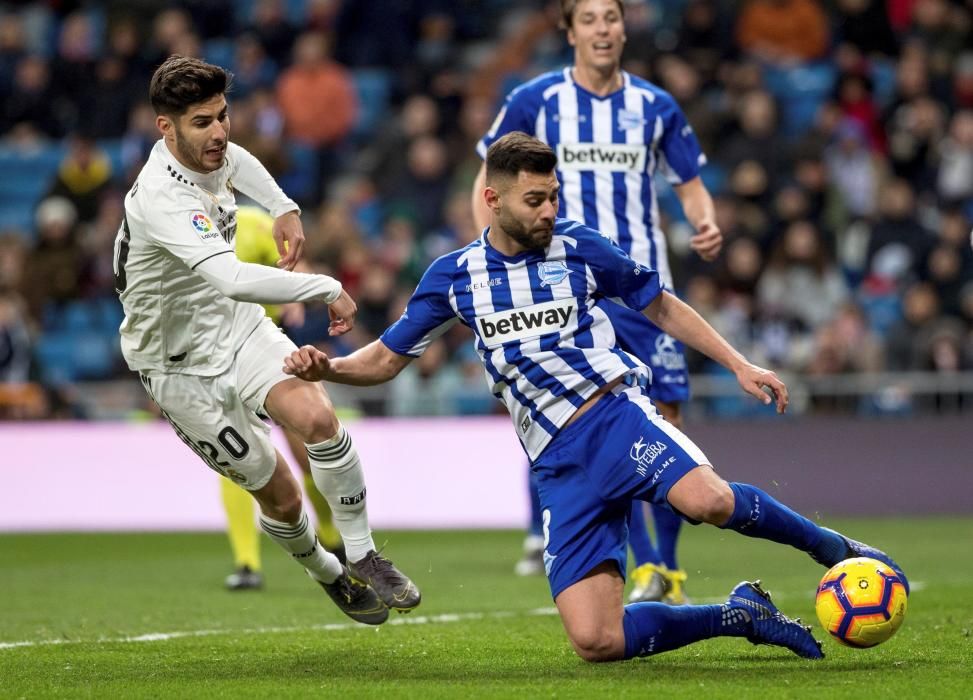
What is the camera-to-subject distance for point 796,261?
14078 mm

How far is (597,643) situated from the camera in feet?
18.0

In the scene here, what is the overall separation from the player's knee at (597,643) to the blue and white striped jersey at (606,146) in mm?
2437

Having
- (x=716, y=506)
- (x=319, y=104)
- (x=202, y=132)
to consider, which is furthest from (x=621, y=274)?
(x=319, y=104)

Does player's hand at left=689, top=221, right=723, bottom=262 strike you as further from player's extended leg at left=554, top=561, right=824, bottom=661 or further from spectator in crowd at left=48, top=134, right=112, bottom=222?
spectator in crowd at left=48, top=134, right=112, bottom=222

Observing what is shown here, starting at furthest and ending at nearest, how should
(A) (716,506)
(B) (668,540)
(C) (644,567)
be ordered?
1. (B) (668,540)
2. (C) (644,567)
3. (A) (716,506)

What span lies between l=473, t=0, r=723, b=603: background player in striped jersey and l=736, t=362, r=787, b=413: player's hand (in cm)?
199

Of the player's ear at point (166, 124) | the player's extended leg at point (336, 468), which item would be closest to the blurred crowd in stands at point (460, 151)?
the player's extended leg at point (336, 468)

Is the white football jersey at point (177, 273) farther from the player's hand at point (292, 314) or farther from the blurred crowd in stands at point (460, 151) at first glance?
the blurred crowd in stands at point (460, 151)

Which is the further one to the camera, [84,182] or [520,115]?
[84,182]

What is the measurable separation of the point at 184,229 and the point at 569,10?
2.58 m

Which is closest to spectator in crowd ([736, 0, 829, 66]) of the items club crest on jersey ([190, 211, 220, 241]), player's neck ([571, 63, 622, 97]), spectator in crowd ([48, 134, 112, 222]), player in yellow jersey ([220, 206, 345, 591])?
A: spectator in crowd ([48, 134, 112, 222])

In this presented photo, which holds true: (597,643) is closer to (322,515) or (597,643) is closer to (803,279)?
(322,515)

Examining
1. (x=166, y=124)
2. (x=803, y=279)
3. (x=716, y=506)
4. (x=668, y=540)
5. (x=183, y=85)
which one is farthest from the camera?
(x=803, y=279)

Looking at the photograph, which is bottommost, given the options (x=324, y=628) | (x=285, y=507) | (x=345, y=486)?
(x=324, y=628)
